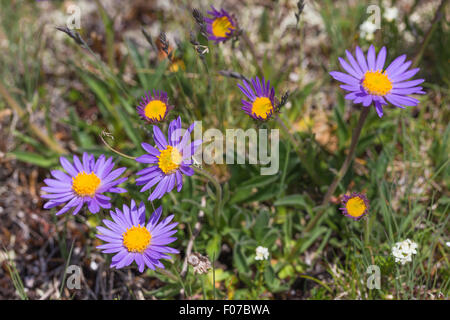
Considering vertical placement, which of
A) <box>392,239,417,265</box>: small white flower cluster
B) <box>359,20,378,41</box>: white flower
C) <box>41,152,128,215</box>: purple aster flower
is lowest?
<box>392,239,417,265</box>: small white flower cluster

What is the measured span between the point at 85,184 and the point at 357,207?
4.65 feet

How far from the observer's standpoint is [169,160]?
2.14 meters

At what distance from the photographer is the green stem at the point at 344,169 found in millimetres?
2179

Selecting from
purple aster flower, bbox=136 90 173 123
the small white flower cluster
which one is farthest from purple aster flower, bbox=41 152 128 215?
the small white flower cluster

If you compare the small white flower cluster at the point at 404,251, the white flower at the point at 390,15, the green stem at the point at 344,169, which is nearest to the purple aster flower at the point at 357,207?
the green stem at the point at 344,169

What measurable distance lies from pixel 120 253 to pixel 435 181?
2218mm

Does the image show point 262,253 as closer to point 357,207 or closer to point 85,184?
point 357,207

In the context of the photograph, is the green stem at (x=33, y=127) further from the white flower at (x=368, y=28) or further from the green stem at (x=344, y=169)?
the white flower at (x=368, y=28)

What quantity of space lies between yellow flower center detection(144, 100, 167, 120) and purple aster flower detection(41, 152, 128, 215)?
1.00ft

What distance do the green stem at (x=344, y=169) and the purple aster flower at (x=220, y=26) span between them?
977 mm

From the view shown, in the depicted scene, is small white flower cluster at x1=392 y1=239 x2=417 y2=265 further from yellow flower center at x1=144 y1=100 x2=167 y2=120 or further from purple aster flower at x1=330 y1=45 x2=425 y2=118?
yellow flower center at x1=144 y1=100 x2=167 y2=120

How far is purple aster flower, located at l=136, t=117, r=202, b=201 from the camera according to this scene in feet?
6.98

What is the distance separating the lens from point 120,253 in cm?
213

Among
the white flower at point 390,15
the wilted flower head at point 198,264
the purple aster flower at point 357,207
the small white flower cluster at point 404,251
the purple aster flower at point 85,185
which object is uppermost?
the white flower at point 390,15
